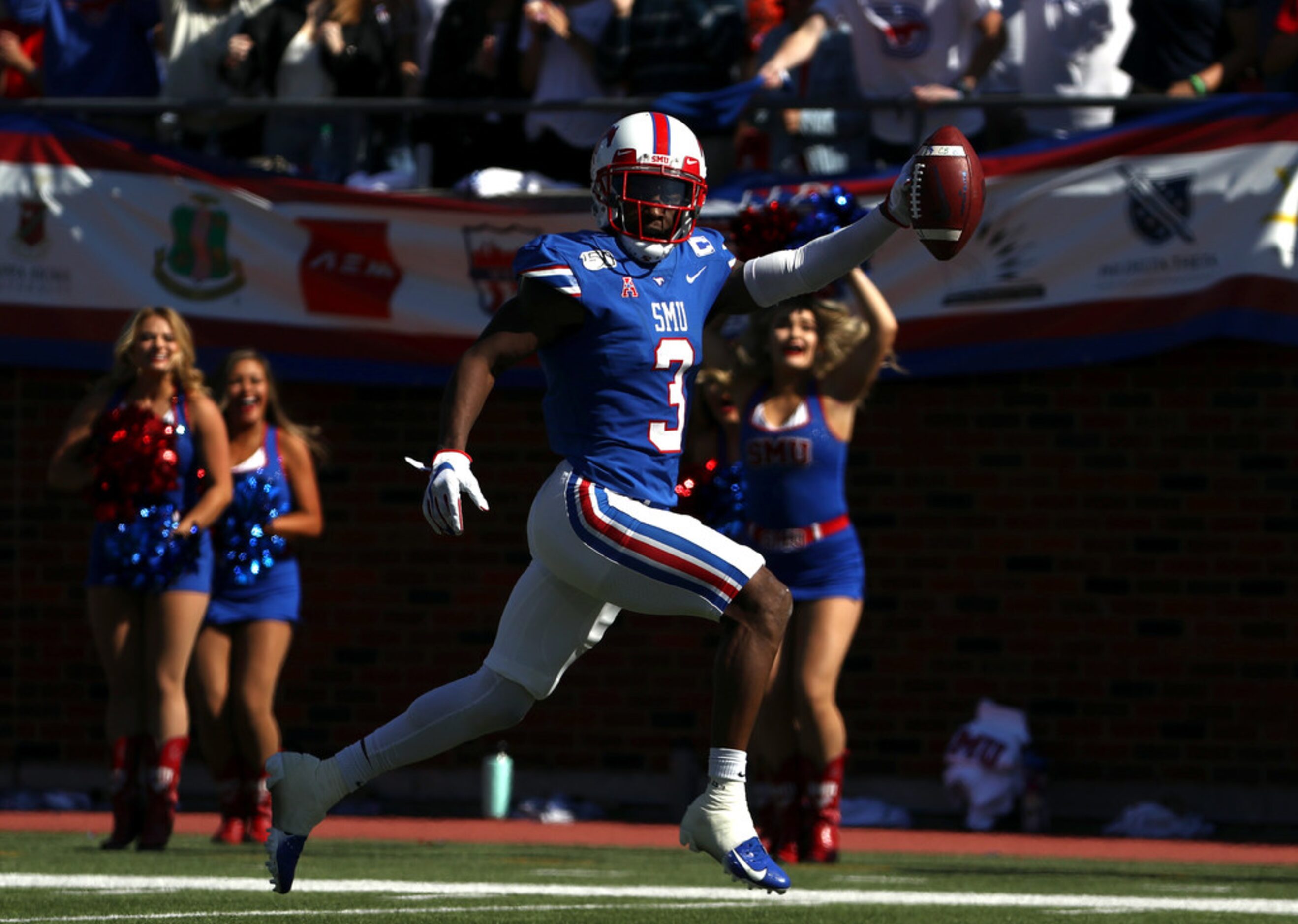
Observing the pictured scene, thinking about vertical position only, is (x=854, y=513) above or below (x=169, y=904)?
above

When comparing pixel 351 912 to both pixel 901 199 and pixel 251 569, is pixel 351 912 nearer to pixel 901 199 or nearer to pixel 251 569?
pixel 901 199

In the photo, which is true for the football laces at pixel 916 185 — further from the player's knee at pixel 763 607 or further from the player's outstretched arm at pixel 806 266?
the player's knee at pixel 763 607

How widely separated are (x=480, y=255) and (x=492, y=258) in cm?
6

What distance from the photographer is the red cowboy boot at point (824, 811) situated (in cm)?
857

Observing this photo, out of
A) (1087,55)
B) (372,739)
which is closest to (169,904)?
(372,739)

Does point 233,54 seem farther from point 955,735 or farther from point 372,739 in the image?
point 372,739

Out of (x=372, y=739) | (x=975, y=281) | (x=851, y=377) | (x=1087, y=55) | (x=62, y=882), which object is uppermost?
(x=1087, y=55)

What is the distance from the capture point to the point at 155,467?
8719 mm

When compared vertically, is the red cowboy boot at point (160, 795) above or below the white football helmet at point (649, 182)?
below

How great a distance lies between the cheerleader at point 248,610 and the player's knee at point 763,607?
3.84 meters

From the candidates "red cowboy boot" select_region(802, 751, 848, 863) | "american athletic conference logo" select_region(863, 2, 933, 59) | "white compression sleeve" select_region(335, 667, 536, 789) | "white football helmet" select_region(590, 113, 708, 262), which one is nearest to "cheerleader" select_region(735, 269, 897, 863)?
"red cowboy boot" select_region(802, 751, 848, 863)

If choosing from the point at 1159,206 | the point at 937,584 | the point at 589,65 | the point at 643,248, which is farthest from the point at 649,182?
the point at 937,584

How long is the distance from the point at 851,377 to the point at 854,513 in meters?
2.65

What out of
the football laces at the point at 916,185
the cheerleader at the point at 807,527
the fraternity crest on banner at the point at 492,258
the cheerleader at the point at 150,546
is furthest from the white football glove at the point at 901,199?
the fraternity crest on banner at the point at 492,258
